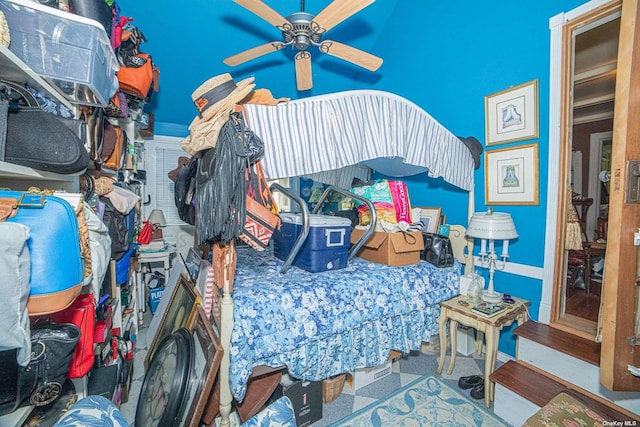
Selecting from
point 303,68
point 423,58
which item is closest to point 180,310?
point 303,68

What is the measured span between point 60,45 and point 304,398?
2209mm

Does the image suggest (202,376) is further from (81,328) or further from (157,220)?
(157,220)

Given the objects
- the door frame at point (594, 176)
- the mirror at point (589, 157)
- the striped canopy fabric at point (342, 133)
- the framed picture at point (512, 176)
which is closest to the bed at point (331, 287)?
the striped canopy fabric at point (342, 133)

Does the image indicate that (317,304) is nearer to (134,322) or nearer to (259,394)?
(259,394)

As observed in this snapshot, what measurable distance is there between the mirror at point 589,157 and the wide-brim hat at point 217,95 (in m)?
2.37

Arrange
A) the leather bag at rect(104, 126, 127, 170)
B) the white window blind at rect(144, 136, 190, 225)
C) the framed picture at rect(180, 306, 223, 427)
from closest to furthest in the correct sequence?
the framed picture at rect(180, 306, 223, 427), the leather bag at rect(104, 126, 127, 170), the white window blind at rect(144, 136, 190, 225)

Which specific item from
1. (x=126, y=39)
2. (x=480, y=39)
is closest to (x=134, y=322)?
(x=126, y=39)

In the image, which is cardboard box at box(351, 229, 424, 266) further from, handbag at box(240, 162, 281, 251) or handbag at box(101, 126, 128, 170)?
handbag at box(101, 126, 128, 170)

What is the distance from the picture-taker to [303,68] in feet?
8.79

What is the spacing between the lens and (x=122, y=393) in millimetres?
1938

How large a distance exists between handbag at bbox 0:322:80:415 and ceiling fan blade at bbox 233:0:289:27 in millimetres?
2110

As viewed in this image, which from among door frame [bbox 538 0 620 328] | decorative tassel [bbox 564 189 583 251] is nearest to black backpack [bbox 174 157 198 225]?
door frame [bbox 538 0 620 328]

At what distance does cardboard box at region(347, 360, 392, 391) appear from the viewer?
2102 millimetres

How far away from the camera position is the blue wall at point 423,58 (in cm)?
228
